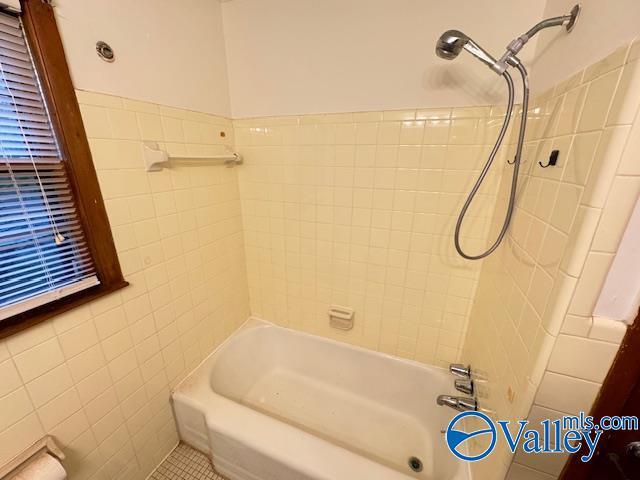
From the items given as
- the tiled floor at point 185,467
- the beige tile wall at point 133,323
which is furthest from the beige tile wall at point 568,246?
the beige tile wall at point 133,323

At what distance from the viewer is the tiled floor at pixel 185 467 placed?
1.26 meters

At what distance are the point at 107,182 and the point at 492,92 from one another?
157cm

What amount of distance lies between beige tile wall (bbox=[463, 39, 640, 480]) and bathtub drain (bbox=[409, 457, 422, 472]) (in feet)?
1.89

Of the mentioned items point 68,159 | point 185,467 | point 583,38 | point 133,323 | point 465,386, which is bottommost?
point 185,467

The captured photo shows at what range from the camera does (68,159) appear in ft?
2.67

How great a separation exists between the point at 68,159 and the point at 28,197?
0.16 m

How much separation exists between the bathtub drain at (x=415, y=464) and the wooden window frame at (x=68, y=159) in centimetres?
166

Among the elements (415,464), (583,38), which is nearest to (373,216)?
(583,38)

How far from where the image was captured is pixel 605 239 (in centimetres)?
50

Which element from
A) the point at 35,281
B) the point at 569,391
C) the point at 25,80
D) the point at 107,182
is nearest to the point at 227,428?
the point at 35,281

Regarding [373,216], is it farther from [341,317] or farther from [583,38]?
[583,38]

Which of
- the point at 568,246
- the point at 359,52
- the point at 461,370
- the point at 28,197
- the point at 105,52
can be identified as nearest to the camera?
the point at 568,246

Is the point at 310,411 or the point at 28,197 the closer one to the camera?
the point at 28,197

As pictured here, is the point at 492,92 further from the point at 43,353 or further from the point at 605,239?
the point at 43,353
